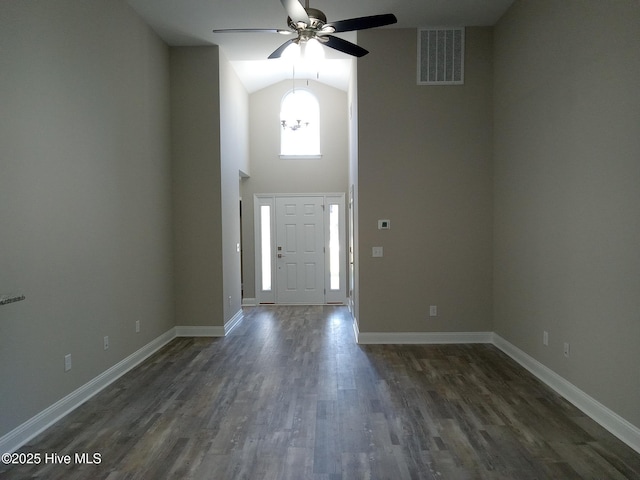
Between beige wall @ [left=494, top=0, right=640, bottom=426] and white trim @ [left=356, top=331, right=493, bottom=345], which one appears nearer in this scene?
beige wall @ [left=494, top=0, right=640, bottom=426]

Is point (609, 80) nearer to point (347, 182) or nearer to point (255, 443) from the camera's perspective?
point (255, 443)

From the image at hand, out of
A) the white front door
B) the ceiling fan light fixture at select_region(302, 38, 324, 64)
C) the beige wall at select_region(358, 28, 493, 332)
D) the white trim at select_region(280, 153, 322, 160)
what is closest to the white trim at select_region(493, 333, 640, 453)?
the beige wall at select_region(358, 28, 493, 332)

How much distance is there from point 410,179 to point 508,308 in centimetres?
179

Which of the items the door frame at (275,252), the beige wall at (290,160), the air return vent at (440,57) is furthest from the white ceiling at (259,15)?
the door frame at (275,252)

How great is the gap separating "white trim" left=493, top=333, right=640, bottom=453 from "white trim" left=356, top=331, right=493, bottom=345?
1.70ft

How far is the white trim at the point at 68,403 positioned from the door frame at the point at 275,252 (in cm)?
324

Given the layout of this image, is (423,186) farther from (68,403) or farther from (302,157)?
(68,403)

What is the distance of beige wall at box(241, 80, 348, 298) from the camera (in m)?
7.72

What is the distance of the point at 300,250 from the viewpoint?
7.85 metres

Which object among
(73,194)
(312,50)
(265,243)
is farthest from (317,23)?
(265,243)

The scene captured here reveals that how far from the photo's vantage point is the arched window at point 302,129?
780cm

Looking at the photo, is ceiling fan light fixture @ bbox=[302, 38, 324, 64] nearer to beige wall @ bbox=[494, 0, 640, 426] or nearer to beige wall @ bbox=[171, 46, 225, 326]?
beige wall @ bbox=[494, 0, 640, 426]

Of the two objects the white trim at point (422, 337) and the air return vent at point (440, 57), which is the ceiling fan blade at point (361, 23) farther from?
the white trim at point (422, 337)

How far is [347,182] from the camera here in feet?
25.4
